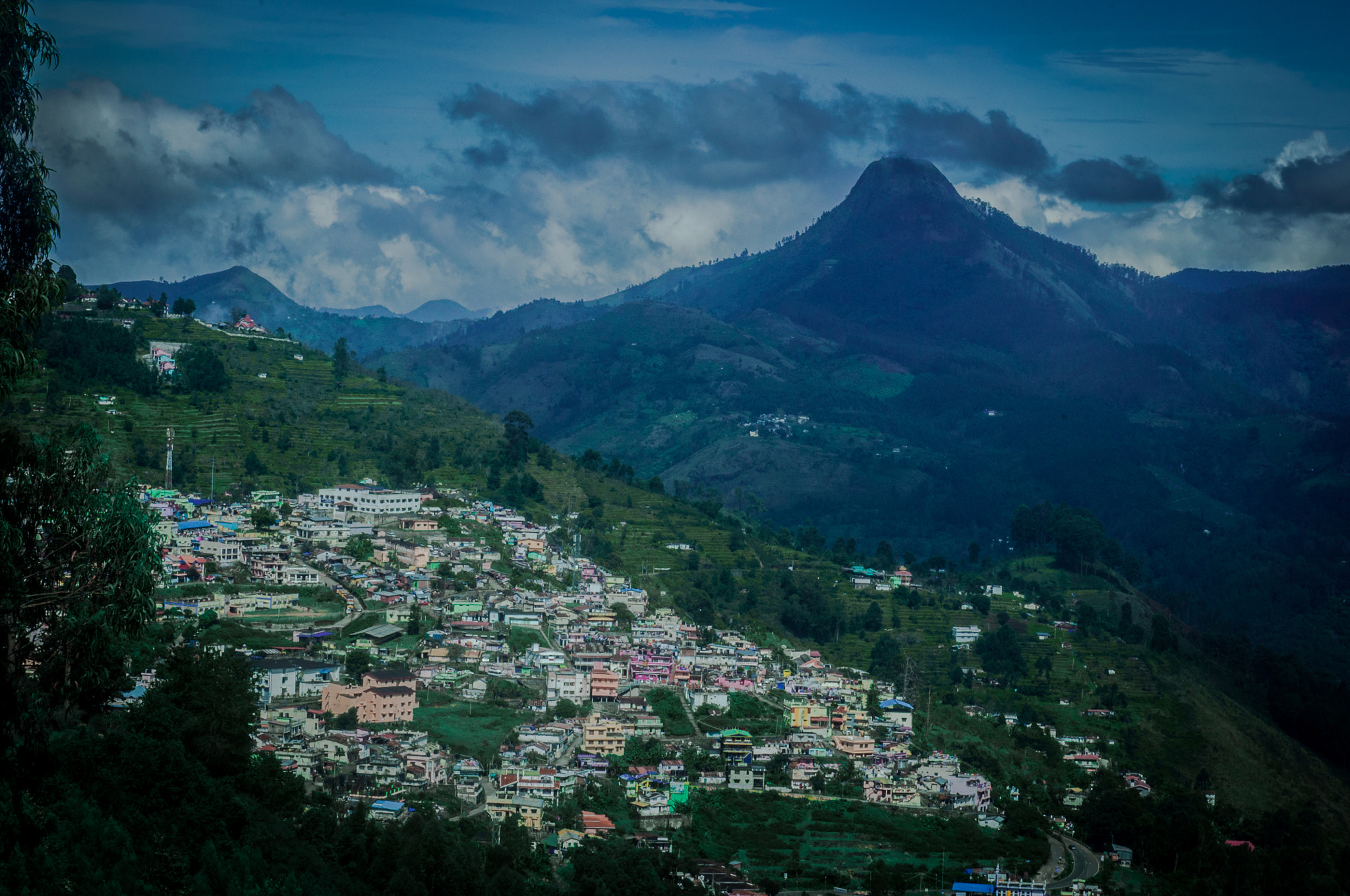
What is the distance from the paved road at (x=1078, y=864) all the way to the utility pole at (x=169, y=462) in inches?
1008

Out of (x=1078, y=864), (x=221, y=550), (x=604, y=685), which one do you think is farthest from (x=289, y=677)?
(x=1078, y=864)

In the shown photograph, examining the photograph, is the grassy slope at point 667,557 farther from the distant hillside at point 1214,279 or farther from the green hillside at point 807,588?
the distant hillside at point 1214,279

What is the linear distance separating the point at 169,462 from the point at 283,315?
98.6 meters

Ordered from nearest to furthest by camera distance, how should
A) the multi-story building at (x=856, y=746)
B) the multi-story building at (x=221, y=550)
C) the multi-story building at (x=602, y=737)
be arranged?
the multi-story building at (x=602, y=737)
the multi-story building at (x=856, y=746)
the multi-story building at (x=221, y=550)

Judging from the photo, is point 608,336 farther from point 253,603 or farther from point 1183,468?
point 253,603

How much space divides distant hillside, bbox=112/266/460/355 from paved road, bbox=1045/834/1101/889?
308 ft

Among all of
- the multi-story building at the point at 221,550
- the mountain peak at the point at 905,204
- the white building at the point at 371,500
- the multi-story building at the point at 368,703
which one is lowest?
the multi-story building at the point at 368,703

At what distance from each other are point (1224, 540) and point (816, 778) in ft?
174

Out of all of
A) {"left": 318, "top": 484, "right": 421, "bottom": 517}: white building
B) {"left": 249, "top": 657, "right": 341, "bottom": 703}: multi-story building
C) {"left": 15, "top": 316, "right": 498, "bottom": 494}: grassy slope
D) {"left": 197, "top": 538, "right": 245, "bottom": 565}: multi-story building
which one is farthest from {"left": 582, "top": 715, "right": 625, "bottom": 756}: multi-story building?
{"left": 15, "top": 316, "right": 498, "bottom": 494}: grassy slope

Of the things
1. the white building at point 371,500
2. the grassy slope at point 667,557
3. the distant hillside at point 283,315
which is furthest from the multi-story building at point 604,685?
the distant hillside at point 283,315

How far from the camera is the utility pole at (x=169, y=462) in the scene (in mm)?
36125

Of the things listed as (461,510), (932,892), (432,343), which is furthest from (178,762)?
(432,343)

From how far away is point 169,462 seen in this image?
119ft

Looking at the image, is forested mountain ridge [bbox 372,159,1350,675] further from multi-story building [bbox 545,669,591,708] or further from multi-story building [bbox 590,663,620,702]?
multi-story building [bbox 545,669,591,708]
